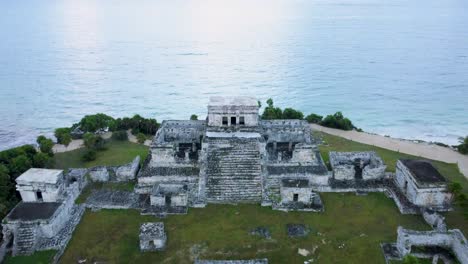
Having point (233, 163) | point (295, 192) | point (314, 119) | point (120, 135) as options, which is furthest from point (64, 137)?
point (314, 119)

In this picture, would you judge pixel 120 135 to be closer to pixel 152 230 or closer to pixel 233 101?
pixel 233 101

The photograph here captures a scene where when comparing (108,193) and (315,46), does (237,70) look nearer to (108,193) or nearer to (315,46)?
(315,46)

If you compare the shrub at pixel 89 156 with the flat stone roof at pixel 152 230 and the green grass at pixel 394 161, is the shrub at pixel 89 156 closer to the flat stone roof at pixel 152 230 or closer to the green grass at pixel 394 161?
the flat stone roof at pixel 152 230

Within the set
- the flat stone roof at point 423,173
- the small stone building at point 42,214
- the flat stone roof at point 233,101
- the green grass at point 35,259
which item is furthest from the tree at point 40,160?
the flat stone roof at point 423,173

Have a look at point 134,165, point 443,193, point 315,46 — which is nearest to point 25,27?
point 315,46

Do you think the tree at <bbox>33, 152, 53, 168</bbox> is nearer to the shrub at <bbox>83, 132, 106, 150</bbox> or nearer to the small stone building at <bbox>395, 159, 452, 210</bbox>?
the shrub at <bbox>83, 132, 106, 150</bbox>

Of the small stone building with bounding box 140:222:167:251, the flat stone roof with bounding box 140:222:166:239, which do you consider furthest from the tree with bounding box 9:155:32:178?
the small stone building with bounding box 140:222:167:251

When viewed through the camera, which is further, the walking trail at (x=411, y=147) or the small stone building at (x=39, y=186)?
the walking trail at (x=411, y=147)
